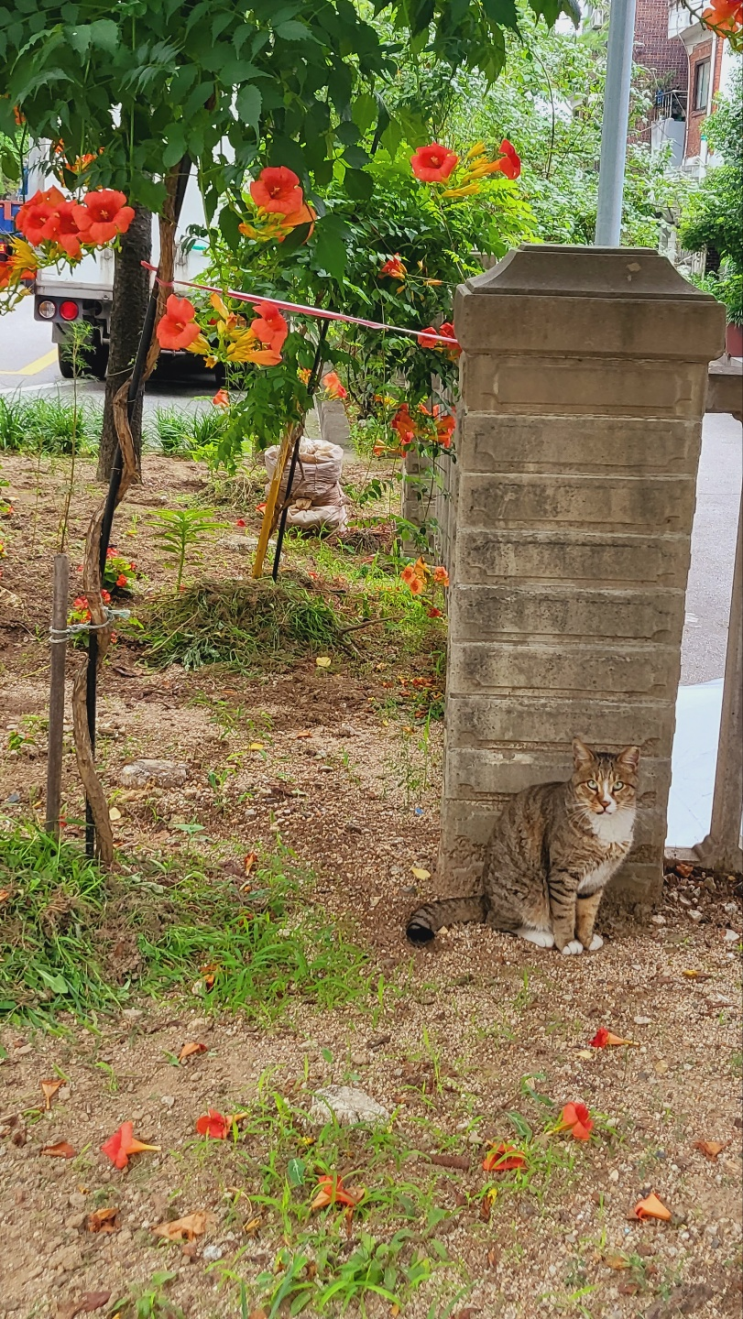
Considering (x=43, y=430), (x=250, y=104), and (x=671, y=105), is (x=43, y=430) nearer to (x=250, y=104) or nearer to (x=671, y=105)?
(x=250, y=104)

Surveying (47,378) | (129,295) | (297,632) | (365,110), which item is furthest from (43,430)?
(365,110)

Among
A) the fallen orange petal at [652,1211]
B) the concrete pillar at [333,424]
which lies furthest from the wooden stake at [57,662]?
the concrete pillar at [333,424]

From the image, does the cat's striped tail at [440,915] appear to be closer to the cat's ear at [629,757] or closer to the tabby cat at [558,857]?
the tabby cat at [558,857]

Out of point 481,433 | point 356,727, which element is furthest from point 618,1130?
point 356,727

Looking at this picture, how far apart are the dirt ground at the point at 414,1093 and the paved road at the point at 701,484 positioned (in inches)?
118

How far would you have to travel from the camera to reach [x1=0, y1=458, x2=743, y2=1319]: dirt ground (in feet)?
7.22

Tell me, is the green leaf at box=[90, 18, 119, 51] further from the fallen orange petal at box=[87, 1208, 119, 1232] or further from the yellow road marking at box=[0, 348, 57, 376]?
the yellow road marking at box=[0, 348, 57, 376]

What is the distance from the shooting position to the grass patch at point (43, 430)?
9281mm

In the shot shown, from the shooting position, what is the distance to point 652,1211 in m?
2.33

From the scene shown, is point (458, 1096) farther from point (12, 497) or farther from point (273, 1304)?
point (12, 497)

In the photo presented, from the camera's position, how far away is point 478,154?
4453 mm

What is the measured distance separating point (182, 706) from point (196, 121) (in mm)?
3011

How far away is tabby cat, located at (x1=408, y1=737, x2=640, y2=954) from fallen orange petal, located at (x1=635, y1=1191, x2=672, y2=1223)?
101 cm

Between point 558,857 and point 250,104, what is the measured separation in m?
2.06
